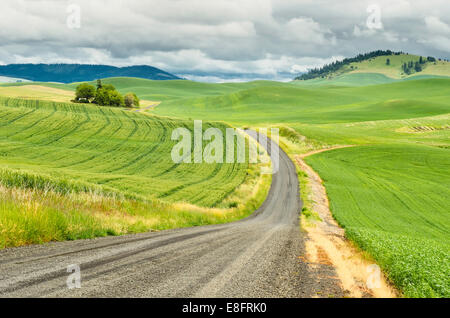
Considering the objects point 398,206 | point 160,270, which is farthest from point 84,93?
point 160,270

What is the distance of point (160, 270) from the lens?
24.0ft

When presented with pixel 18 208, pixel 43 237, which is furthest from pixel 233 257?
pixel 18 208

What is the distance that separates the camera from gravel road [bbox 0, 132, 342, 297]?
232 inches

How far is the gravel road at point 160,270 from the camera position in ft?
19.3

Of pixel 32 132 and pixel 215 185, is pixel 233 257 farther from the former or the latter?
pixel 32 132

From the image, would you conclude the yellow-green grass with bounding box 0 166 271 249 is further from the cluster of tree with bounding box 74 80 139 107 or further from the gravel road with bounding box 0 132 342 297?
the cluster of tree with bounding box 74 80 139 107
